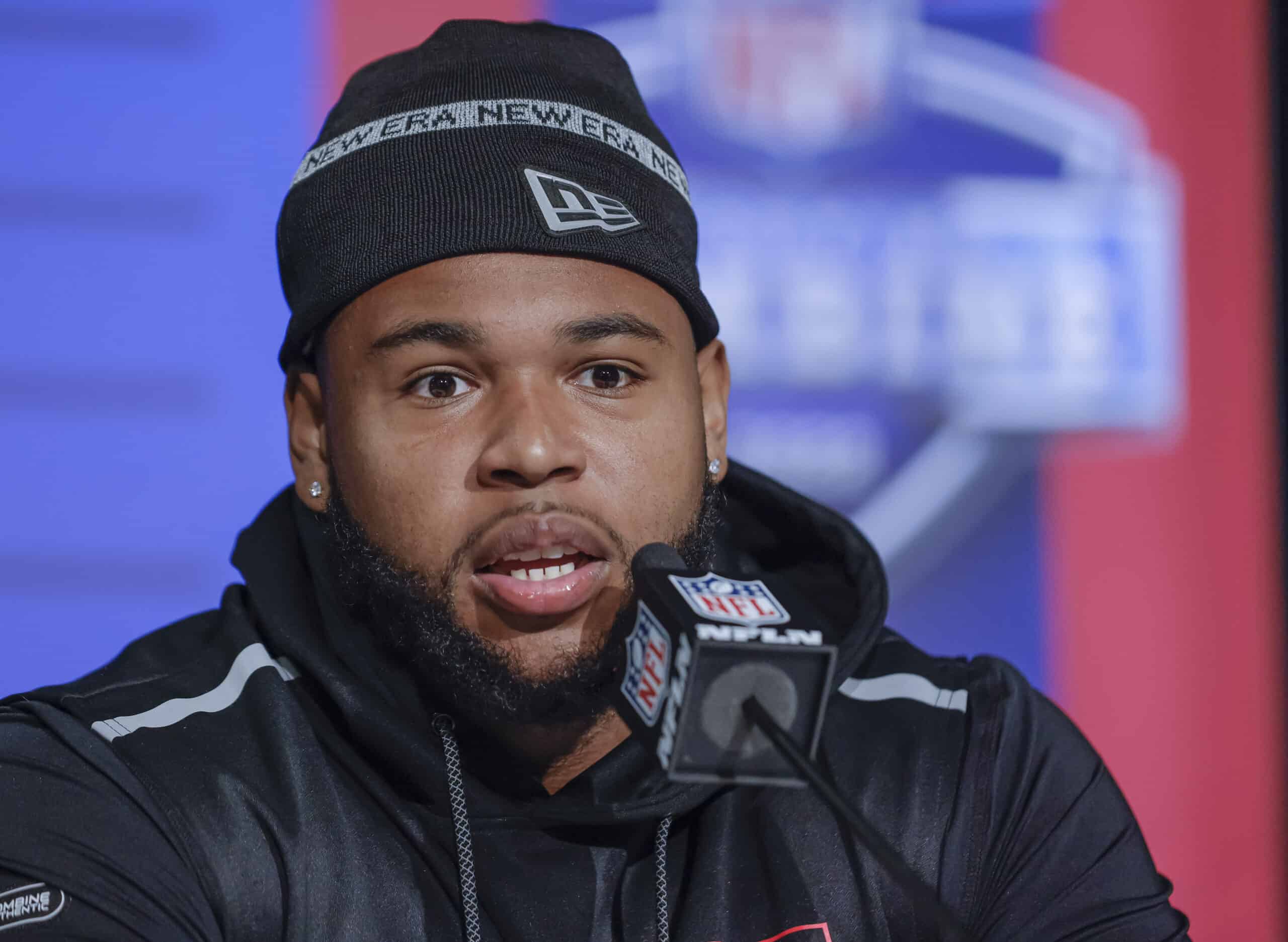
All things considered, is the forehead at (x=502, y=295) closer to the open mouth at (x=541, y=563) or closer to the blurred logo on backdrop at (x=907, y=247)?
the open mouth at (x=541, y=563)

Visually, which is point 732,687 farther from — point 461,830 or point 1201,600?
point 1201,600

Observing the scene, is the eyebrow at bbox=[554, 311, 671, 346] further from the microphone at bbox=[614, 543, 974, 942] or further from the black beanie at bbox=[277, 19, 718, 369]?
the microphone at bbox=[614, 543, 974, 942]

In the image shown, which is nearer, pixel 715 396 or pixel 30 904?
pixel 30 904

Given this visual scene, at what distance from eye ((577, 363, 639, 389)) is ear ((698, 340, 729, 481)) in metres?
0.21

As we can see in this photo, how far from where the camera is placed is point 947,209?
2162 millimetres

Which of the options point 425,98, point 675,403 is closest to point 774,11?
point 425,98

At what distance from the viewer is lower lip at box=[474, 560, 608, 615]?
1099 millimetres

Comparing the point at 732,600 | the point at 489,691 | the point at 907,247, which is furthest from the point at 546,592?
the point at 907,247

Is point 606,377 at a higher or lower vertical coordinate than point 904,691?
higher

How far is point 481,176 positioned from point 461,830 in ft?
2.01

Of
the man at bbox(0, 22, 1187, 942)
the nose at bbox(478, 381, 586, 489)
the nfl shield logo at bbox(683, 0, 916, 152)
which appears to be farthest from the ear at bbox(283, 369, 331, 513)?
the nfl shield logo at bbox(683, 0, 916, 152)

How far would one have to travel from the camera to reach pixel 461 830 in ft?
3.75

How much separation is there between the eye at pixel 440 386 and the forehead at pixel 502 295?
0.18ft

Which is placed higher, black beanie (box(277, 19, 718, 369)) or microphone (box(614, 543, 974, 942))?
black beanie (box(277, 19, 718, 369))
